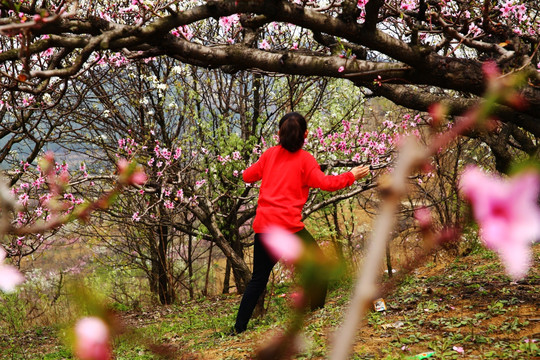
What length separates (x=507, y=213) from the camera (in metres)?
0.35

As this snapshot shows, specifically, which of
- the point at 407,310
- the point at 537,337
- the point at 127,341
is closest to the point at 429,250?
the point at 127,341

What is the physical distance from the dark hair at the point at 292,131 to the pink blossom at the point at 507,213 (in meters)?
3.46

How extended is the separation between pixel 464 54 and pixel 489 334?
22.6ft

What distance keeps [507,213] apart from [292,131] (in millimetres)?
3487

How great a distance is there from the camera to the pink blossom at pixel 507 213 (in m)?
0.32

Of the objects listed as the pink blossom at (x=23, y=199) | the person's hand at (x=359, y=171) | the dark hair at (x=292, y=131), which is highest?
the pink blossom at (x=23, y=199)

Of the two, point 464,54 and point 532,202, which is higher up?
point 464,54

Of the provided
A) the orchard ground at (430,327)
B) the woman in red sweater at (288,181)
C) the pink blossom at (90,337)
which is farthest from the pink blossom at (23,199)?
the pink blossom at (90,337)

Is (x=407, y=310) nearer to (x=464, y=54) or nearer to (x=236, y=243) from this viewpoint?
(x=236, y=243)

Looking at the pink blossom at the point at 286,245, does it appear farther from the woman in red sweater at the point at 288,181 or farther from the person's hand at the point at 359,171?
the woman in red sweater at the point at 288,181

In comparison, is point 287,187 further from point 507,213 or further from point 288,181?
point 507,213

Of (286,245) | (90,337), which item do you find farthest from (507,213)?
(90,337)

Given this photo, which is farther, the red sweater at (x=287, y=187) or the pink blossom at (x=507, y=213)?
the red sweater at (x=287, y=187)

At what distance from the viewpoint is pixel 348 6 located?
3.16 metres
